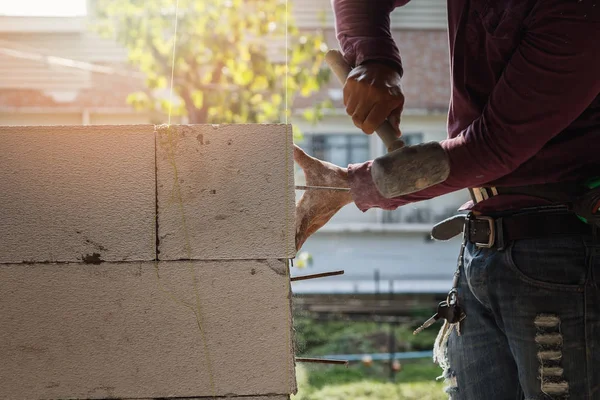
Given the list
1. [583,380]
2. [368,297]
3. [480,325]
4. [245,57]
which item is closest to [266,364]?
[480,325]

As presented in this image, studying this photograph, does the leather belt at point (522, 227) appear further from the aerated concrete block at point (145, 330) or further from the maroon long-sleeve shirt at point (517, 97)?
the aerated concrete block at point (145, 330)

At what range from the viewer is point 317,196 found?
2039 millimetres

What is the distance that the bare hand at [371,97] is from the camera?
196 cm

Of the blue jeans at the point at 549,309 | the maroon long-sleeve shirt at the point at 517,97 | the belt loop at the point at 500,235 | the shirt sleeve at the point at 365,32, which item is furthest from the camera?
the shirt sleeve at the point at 365,32

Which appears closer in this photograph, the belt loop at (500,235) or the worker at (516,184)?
the worker at (516,184)

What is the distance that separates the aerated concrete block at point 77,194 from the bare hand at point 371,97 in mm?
553

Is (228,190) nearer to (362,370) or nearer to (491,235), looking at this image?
(491,235)

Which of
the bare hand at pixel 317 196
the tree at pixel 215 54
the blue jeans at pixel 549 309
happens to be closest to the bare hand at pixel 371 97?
the bare hand at pixel 317 196

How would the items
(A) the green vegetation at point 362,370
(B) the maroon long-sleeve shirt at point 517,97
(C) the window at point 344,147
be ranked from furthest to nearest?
1. (C) the window at point 344,147
2. (A) the green vegetation at point 362,370
3. (B) the maroon long-sleeve shirt at point 517,97

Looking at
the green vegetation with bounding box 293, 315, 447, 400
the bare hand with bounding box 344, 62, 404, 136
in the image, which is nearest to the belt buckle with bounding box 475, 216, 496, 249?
the bare hand with bounding box 344, 62, 404, 136

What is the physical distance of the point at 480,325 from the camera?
1977 mm

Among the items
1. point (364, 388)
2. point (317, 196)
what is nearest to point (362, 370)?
point (364, 388)

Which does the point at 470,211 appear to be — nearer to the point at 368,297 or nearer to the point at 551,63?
the point at 551,63

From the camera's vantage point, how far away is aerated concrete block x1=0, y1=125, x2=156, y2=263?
1.88 m
